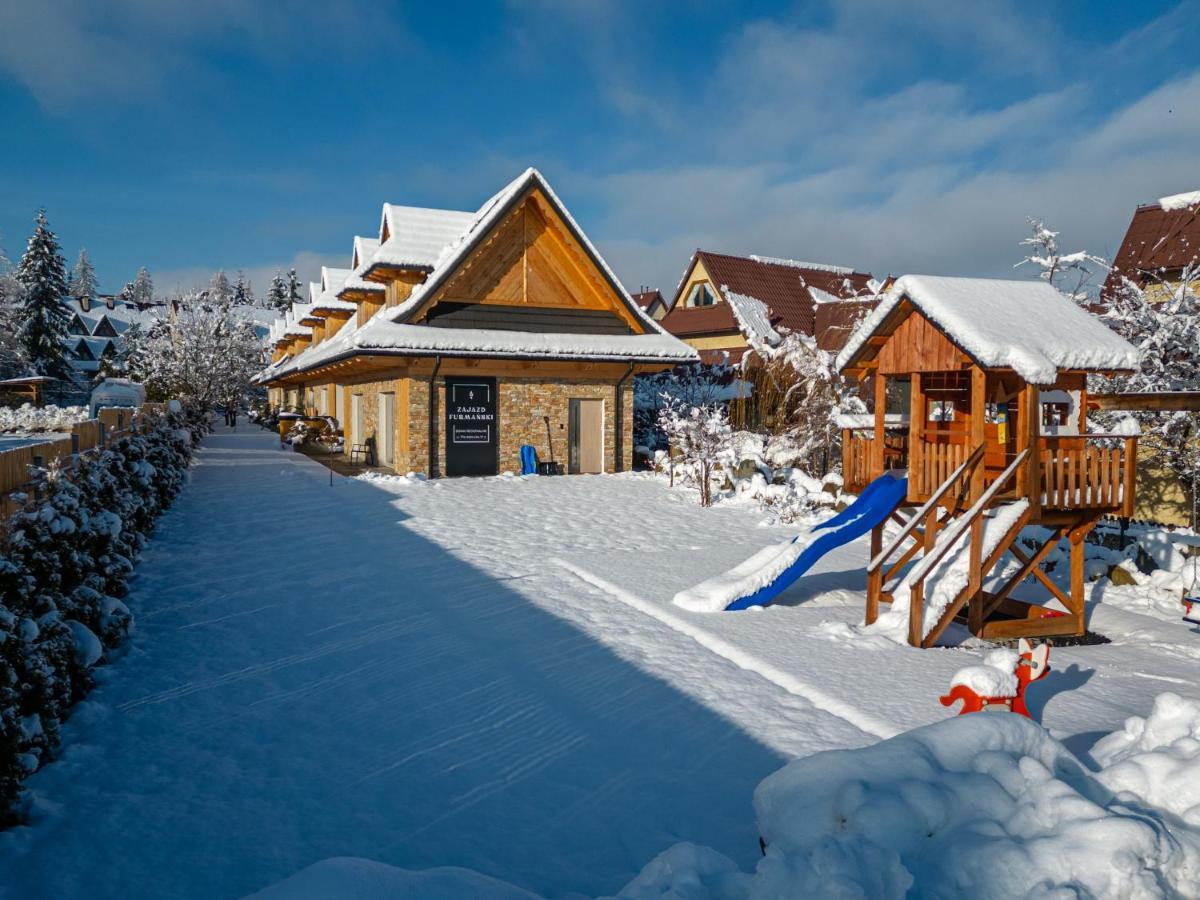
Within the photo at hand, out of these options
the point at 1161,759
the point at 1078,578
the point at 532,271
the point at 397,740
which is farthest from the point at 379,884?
the point at 532,271

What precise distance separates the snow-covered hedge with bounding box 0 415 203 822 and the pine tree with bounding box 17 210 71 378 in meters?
49.2

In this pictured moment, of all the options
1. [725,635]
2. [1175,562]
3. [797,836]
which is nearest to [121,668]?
[725,635]

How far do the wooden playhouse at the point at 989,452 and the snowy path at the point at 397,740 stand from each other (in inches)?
111

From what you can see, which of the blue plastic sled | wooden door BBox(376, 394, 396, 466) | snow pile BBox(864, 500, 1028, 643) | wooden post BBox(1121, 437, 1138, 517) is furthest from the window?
snow pile BBox(864, 500, 1028, 643)

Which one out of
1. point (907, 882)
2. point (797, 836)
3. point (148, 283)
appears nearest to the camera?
point (907, 882)

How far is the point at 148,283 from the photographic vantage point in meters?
146

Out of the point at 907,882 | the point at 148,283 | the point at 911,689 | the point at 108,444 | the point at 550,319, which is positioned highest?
the point at 148,283

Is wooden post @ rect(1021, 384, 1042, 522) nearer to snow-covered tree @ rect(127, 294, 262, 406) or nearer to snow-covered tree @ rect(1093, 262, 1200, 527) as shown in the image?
snow-covered tree @ rect(1093, 262, 1200, 527)

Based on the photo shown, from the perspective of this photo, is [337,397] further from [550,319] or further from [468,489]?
[468,489]

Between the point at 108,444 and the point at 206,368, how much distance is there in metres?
39.4

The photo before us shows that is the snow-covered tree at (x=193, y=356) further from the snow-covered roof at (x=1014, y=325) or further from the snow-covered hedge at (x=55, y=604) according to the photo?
the snow-covered roof at (x=1014, y=325)

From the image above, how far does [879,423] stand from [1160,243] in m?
15.1

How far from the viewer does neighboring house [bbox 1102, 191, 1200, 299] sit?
17875mm

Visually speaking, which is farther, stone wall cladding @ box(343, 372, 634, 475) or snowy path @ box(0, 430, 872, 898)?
stone wall cladding @ box(343, 372, 634, 475)
